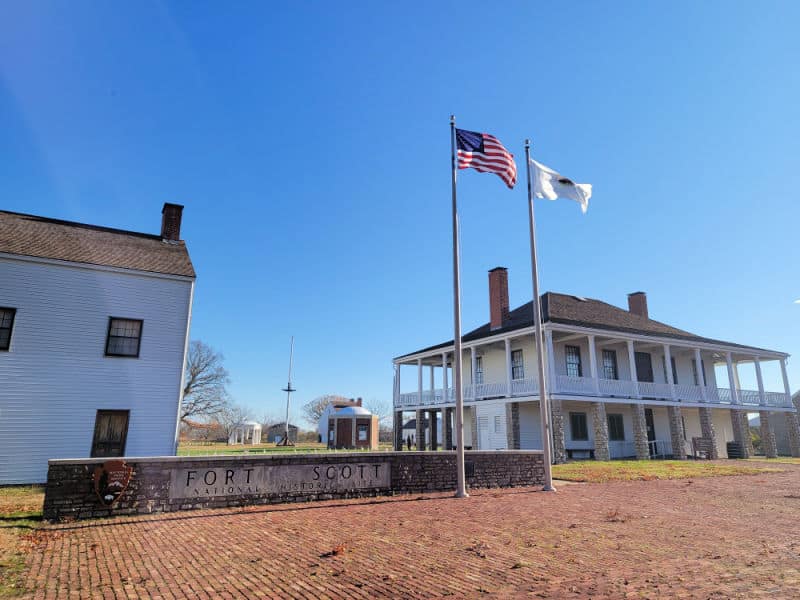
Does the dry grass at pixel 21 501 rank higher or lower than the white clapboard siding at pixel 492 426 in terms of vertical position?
lower

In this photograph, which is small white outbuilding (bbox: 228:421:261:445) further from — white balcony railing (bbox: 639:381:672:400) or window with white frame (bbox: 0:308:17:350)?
white balcony railing (bbox: 639:381:672:400)

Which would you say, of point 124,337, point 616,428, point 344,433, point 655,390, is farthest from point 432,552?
point 344,433

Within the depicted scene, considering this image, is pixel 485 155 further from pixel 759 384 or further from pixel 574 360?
pixel 759 384

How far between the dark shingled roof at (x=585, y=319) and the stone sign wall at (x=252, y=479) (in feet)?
40.4

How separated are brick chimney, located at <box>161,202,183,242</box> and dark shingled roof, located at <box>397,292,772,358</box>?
50.4 feet

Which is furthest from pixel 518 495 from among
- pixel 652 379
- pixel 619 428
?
pixel 652 379

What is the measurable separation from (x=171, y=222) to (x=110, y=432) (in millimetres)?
9209

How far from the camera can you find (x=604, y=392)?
23859 millimetres

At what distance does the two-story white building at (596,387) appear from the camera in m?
23.7

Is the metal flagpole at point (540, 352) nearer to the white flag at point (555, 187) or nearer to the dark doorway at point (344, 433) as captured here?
the white flag at point (555, 187)

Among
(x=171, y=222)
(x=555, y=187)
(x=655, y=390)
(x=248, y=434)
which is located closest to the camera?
(x=555, y=187)

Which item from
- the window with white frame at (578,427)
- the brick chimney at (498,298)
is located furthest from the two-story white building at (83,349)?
the window with white frame at (578,427)

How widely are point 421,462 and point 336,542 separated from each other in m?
5.31

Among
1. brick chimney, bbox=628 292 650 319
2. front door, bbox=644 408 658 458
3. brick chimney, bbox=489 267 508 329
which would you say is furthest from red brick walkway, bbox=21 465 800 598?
brick chimney, bbox=628 292 650 319
